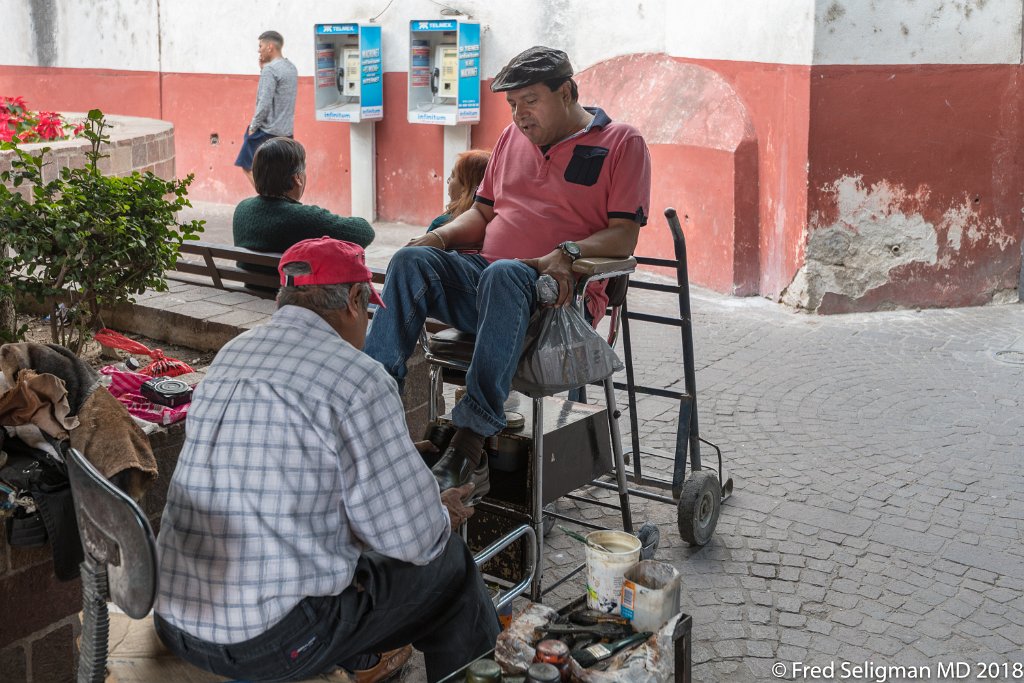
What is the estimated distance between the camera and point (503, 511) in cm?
384

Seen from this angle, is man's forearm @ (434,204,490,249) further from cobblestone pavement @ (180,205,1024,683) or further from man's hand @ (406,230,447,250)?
cobblestone pavement @ (180,205,1024,683)

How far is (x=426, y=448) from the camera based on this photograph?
3586 millimetres

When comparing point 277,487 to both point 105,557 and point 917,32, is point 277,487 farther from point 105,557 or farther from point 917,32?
point 917,32

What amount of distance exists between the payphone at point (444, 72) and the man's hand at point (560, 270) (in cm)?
713

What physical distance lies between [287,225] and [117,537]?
10.8 feet

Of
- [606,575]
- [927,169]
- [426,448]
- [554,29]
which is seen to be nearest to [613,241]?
[426,448]

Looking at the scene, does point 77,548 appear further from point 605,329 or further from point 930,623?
point 605,329

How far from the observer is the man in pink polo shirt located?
→ 354cm

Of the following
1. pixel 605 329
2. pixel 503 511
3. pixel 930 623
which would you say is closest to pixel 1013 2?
→ pixel 605 329

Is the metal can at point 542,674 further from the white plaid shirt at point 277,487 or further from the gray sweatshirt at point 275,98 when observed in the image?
the gray sweatshirt at point 275,98

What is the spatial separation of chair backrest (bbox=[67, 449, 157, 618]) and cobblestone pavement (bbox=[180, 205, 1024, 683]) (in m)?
1.53

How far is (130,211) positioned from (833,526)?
10.3 ft

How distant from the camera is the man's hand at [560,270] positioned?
144 inches

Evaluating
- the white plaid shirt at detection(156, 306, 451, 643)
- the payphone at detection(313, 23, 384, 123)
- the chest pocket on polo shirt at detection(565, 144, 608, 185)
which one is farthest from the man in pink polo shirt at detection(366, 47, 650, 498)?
the payphone at detection(313, 23, 384, 123)
